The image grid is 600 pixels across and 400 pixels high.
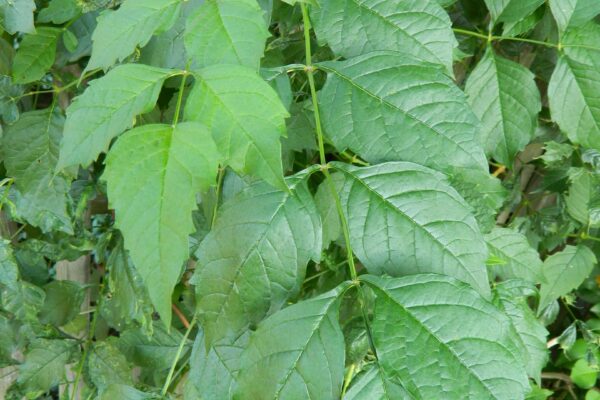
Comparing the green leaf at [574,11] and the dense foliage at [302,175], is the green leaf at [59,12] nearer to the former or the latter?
the dense foliage at [302,175]

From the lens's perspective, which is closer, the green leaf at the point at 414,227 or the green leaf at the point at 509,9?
the green leaf at the point at 414,227

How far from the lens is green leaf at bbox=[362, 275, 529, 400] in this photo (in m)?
0.56

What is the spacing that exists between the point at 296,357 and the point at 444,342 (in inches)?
5.4

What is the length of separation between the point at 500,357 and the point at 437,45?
37 centimetres

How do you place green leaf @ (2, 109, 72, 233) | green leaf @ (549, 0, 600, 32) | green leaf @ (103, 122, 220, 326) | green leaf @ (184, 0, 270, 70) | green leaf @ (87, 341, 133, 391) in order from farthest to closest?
green leaf @ (87, 341, 133, 391) < green leaf @ (2, 109, 72, 233) < green leaf @ (549, 0, 600, 32) < green leaf @ (184, 0, 270, 70) < green leaf @ (103, 122, 220, 326)

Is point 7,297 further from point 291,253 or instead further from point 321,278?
point 291,253

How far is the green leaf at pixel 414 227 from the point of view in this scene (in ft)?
2.08

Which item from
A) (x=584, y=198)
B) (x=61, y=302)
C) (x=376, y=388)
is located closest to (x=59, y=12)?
(x=61, y=302)

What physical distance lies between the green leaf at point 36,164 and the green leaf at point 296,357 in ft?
1.71

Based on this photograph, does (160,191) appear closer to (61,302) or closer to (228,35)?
(228,35)

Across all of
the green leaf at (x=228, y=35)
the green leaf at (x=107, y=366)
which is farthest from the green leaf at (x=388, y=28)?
the green leaf at (x=107, y=366)

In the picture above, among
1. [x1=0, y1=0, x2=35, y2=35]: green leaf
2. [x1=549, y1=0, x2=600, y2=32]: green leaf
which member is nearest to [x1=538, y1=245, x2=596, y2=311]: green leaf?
[x1=549, y1=0, x2=600, y2=32]: green leaf

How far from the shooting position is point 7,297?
107 centimetres

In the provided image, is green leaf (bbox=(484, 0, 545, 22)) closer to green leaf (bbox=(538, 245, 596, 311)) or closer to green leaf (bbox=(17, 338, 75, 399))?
green leaf (bbox=(538, 245, 596, 311))
